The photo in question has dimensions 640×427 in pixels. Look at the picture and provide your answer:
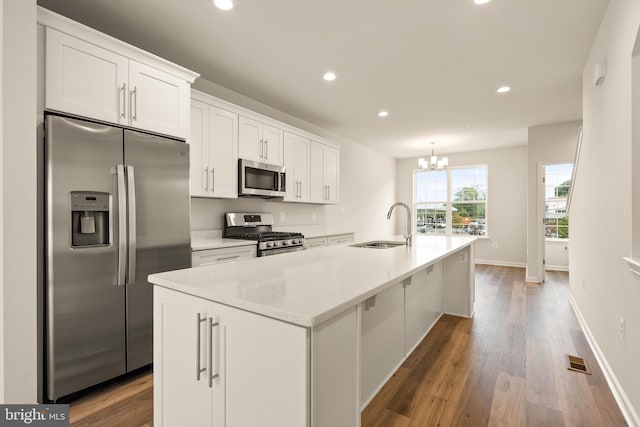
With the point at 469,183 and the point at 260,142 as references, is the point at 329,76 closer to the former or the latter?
the point at 260,142

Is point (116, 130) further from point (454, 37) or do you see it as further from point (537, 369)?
point (537, 369)

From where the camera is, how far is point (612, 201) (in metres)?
2.08

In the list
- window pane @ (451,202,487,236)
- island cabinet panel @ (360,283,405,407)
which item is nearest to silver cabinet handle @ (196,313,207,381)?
island cabinet panel @ (360,283,405,407)

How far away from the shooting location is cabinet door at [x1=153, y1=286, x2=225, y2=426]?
3.74 ft

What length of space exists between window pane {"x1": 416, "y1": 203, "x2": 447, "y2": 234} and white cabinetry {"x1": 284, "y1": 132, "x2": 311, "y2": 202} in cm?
445

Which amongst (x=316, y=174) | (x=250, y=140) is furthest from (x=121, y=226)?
(x=316, y=174)

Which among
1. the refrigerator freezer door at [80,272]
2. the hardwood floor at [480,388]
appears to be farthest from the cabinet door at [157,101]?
the hardwood floor at [480,388]

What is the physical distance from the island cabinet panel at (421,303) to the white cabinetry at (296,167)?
2.09m

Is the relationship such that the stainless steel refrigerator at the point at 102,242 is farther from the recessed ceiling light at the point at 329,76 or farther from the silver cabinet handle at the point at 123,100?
the recessed ceiling light at the point at 329,76

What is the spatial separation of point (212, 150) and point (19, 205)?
167 centimetres

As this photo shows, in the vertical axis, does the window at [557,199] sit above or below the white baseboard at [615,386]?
above

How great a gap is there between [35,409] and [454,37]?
12.4ft

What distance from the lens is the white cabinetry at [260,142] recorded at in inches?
136

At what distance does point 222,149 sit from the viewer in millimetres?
3213
